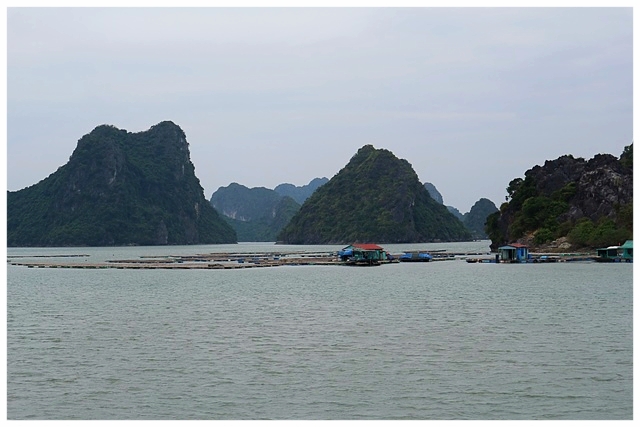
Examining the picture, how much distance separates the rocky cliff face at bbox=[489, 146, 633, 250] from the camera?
4250 inches

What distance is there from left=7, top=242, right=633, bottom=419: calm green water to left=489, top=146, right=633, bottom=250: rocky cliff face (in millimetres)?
61393

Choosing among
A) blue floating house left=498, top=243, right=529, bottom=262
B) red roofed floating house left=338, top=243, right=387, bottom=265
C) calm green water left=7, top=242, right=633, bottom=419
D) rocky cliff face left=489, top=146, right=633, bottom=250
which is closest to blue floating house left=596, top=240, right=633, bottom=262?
blue floating house left=498, top=243, right=529, bottom=262

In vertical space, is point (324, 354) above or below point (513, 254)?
below

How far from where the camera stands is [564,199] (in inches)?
4503

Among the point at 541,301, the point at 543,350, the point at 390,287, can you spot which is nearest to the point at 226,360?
the point at 543,350

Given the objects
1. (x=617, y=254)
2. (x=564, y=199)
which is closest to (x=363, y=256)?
(x=617, y=254)

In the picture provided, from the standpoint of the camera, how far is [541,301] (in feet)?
136

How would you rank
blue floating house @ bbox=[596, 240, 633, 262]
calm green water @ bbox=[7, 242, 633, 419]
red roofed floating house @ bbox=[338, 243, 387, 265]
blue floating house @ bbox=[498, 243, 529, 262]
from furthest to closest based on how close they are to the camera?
red roofed floating house @ bbox=[338, 243, 387, 265]
blue floating house @ bbox=[498, 243, 529, 262]
blue floating house @ bbox=[596, 240, 633, 262]
calm green water @ bbox=[7, 242, 633, 419]

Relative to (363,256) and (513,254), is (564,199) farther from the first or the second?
(363,256)

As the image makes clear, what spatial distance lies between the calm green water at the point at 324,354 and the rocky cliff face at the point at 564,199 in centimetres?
6139

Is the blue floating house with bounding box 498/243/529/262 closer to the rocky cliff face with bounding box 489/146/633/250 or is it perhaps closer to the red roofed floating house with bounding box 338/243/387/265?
the red roofed floating house with bounding box 338/243/387/265

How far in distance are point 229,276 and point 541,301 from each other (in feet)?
108

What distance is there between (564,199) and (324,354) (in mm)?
98043

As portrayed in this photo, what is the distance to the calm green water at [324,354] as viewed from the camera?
60.3 ft
